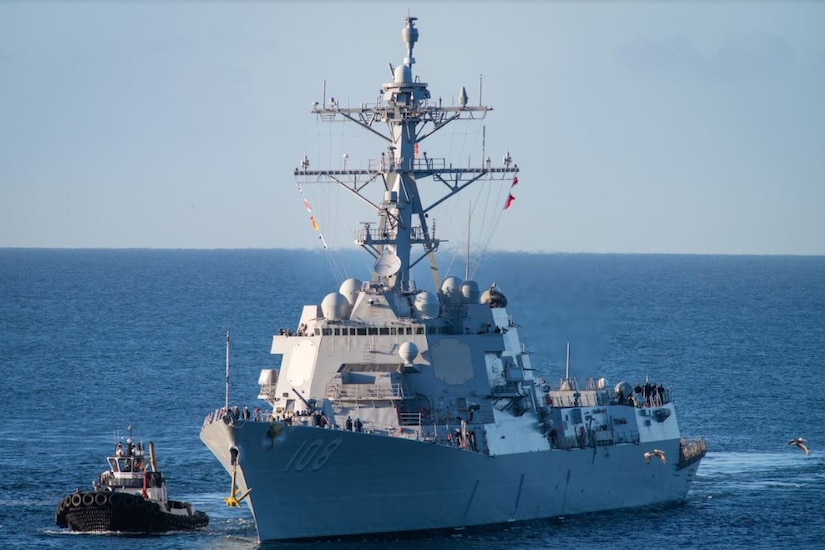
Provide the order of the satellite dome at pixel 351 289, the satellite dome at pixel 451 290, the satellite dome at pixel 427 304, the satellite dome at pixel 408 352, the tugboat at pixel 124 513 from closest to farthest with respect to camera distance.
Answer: the satellite dome at pixel 408 352 → the tugboat at pixel 124 513 → the satellite dome at pixel 427 304 → the satellite dome at pixel 351 289 → the satellite dome at pixel 451 290

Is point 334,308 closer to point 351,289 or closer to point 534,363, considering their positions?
point 351,289

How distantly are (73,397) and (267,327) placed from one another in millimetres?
28377

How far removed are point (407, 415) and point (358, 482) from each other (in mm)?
2748

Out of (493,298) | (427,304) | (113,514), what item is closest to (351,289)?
(427,304)

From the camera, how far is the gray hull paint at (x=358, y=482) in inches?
1613

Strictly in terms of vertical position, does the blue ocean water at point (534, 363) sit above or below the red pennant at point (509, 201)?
below

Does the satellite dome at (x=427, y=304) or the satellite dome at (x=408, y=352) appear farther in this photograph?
the satellite dome at (x=427, y=304)

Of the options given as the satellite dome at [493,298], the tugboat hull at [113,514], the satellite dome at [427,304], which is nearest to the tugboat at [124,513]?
the tugboat hull at [113,514]

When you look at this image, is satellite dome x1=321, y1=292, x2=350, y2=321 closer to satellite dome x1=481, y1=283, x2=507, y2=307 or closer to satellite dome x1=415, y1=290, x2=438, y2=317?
satellite dome x1=415, y1=290, x2=438, y2=317

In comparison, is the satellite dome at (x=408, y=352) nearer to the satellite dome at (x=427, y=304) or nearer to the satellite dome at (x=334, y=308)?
the satellite dome at (x=427, y=304)

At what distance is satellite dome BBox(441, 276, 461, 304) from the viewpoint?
153 ft

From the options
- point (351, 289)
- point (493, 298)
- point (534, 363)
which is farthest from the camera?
point (534, 363)

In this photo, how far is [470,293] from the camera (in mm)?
46375

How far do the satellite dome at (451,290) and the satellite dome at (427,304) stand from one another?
151cm
